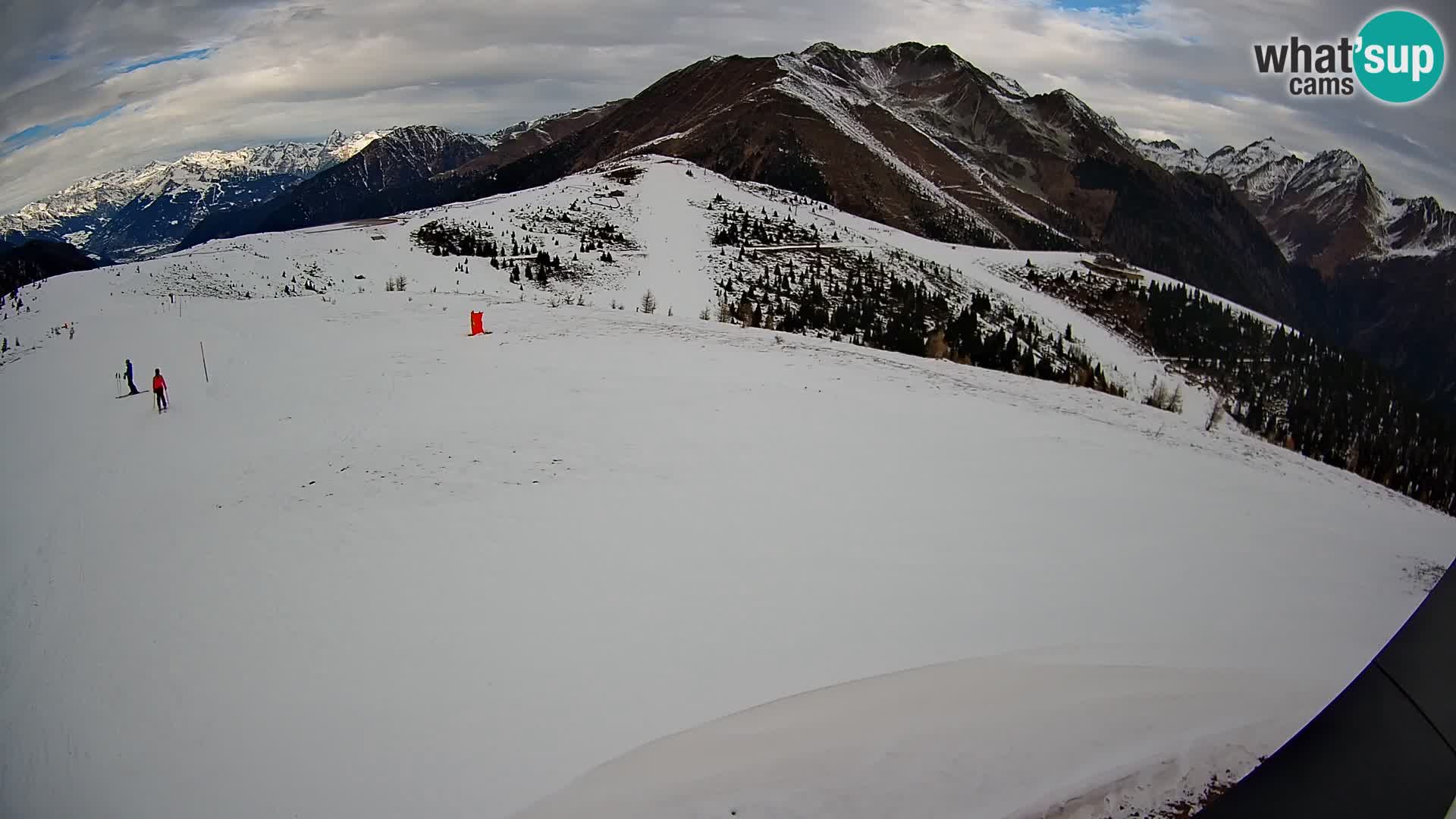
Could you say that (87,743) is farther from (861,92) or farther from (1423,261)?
(1423,261)

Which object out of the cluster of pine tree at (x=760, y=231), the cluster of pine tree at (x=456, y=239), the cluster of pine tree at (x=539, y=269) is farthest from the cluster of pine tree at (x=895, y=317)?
the cluster of pine tree at (x=456, y=239)

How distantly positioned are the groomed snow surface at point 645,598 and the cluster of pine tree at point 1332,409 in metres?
0.26

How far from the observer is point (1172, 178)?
18000 cm

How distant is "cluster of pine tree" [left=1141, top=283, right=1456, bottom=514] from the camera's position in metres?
2.94

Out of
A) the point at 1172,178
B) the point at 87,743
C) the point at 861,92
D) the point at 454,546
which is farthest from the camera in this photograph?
the point at 1172,178

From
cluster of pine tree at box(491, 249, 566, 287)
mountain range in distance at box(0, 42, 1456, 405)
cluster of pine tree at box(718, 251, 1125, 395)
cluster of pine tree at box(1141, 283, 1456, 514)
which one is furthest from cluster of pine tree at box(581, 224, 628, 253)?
mountain range in distance at box(0, 42, 1456, 405)

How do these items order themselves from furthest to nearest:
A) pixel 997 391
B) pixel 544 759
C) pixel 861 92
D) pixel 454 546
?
1. pixel 861 92
2. pixel 997 391
3. pixel 454 546
4. pixel 544 759

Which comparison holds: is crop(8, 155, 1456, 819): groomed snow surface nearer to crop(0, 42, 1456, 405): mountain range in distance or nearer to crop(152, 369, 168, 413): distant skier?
crop(152, 369, 168, 413): distant skier

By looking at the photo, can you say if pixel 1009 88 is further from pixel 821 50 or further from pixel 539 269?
pixel 539 269

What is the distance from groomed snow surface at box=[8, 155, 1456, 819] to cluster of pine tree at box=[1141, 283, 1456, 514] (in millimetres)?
261

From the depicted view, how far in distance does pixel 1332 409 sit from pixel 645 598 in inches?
393

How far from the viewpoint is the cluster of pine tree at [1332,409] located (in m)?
2.94

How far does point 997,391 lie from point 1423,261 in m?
275

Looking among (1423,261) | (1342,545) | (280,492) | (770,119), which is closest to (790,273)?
(280,492)
